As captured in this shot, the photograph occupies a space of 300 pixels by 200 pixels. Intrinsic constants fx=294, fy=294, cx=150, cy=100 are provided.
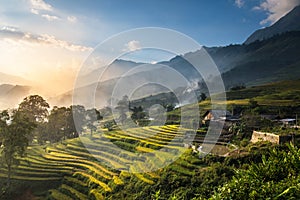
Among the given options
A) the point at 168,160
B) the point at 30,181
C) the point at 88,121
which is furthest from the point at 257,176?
the point at 88,121

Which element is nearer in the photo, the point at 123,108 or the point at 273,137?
the point at 273,137

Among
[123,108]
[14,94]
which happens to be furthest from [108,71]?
[14,94]

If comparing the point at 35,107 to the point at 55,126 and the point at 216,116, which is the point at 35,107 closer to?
the point at 55,126

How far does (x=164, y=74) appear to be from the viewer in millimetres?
19062

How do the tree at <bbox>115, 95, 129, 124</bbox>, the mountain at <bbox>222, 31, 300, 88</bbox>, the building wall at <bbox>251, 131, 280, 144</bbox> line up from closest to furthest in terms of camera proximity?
the building wall at <bbox>251, 131, 280, 144</bbox>
the tree at <bbox>115, 95, 129, 124</bbox>
the mountain at <bbox>222, 31, 300, 88</bbox>

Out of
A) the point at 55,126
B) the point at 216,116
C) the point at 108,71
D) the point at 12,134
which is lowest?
the point at 216,116

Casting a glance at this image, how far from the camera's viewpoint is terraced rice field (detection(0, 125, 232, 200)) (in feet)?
60.7

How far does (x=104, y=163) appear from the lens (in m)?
22.9

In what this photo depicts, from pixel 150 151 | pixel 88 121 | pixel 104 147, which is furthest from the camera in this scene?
pixel 88 121

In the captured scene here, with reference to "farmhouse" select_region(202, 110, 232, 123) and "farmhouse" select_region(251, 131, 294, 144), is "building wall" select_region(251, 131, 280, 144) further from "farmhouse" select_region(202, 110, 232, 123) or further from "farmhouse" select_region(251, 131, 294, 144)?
"farmhouse" select_region(202, 110, 232, 123)

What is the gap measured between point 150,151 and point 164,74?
5877 millimetres

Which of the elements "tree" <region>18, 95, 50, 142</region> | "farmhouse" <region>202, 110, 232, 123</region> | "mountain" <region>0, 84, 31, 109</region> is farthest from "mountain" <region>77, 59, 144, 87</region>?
"mountain" <region>0, 84, 31, 109</region>

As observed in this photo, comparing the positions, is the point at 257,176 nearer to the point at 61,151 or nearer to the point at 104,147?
the point at 104,147

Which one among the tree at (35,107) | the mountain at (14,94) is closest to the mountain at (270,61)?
the tree at (35,107)
